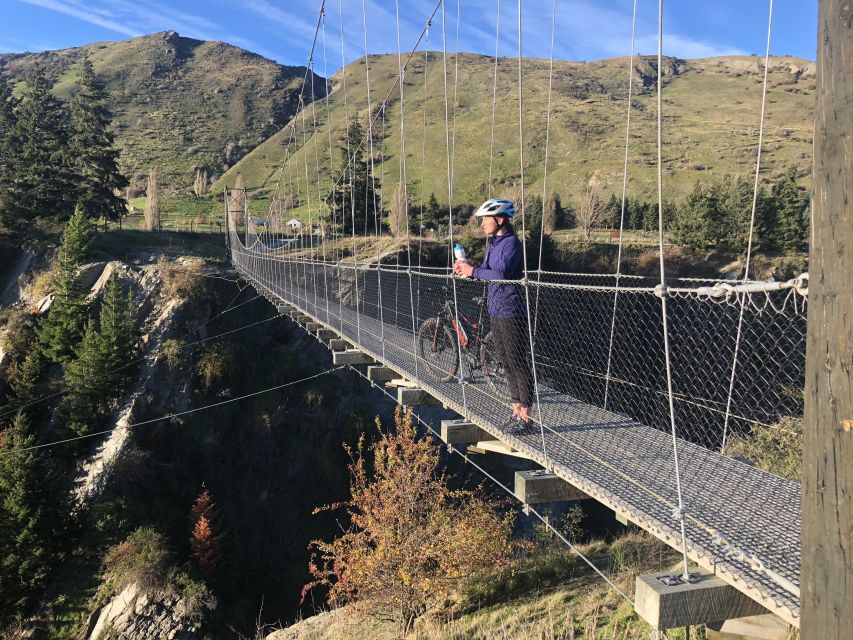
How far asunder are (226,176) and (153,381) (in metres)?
32.3

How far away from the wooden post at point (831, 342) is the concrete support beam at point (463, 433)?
2.17 m

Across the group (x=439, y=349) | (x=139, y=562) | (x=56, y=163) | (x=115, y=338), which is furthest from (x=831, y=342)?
(x=56, y=163)

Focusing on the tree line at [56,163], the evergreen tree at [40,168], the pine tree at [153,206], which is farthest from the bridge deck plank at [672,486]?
the pine tree at [153,206]

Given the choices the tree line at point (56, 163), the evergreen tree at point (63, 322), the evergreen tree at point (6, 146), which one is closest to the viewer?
the evergreen tree at point (63, 322)

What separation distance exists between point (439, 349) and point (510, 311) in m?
1.30

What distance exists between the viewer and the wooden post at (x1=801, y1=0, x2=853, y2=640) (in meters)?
0.83

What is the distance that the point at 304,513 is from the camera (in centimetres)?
1262

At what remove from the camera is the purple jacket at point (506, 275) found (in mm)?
2869

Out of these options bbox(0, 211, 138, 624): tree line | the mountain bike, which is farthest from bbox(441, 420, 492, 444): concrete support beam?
bbox(0, 211, 138, 624): tree line

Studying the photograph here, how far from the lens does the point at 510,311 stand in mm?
2873

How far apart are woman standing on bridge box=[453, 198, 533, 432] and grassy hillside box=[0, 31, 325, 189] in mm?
39082

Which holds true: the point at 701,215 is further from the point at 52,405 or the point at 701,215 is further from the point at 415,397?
the point at 52,405

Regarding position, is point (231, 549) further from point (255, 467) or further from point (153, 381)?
point (153, 381)

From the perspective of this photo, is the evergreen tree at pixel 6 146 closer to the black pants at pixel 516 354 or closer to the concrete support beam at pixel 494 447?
the concrete support beam at pixel 494 447
